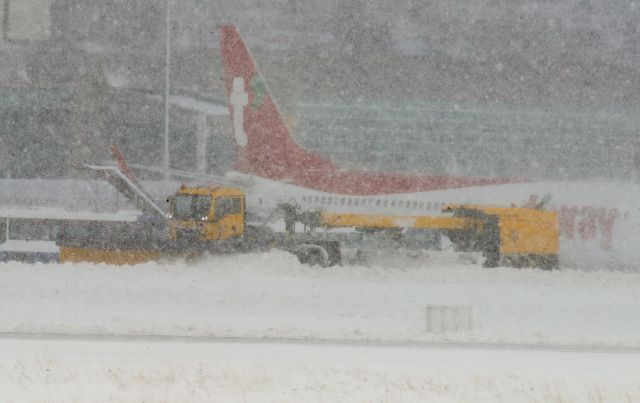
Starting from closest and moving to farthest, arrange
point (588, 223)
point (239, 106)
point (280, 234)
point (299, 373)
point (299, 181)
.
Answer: point (299, 373) < point (280, 234) < point (588, 223) < point (299, 181) < point (239, 106)

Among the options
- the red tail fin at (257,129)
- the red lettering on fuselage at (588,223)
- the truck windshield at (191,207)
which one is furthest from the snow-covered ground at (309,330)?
the red tail fin at (257,129)

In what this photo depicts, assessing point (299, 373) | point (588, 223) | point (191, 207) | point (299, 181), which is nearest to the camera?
point (299, 373)

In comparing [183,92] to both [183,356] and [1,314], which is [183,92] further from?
[183,356]

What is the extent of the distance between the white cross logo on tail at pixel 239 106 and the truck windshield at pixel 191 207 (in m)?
6.37

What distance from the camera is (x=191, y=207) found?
940 inches

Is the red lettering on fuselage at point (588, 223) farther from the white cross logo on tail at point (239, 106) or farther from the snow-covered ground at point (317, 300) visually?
the white cross logo on tail at point (239, 106)

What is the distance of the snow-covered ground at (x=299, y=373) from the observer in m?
10.1

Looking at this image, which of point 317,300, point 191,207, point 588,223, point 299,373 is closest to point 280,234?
point 191,207

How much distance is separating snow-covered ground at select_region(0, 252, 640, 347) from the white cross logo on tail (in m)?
6.87

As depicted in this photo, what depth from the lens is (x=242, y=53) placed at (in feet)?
98.4

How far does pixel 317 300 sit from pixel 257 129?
1157 cm

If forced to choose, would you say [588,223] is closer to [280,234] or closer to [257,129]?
[280,234]

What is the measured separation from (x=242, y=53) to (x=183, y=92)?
1148 cm

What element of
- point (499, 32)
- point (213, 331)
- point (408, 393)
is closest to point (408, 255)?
point (213, 331)
